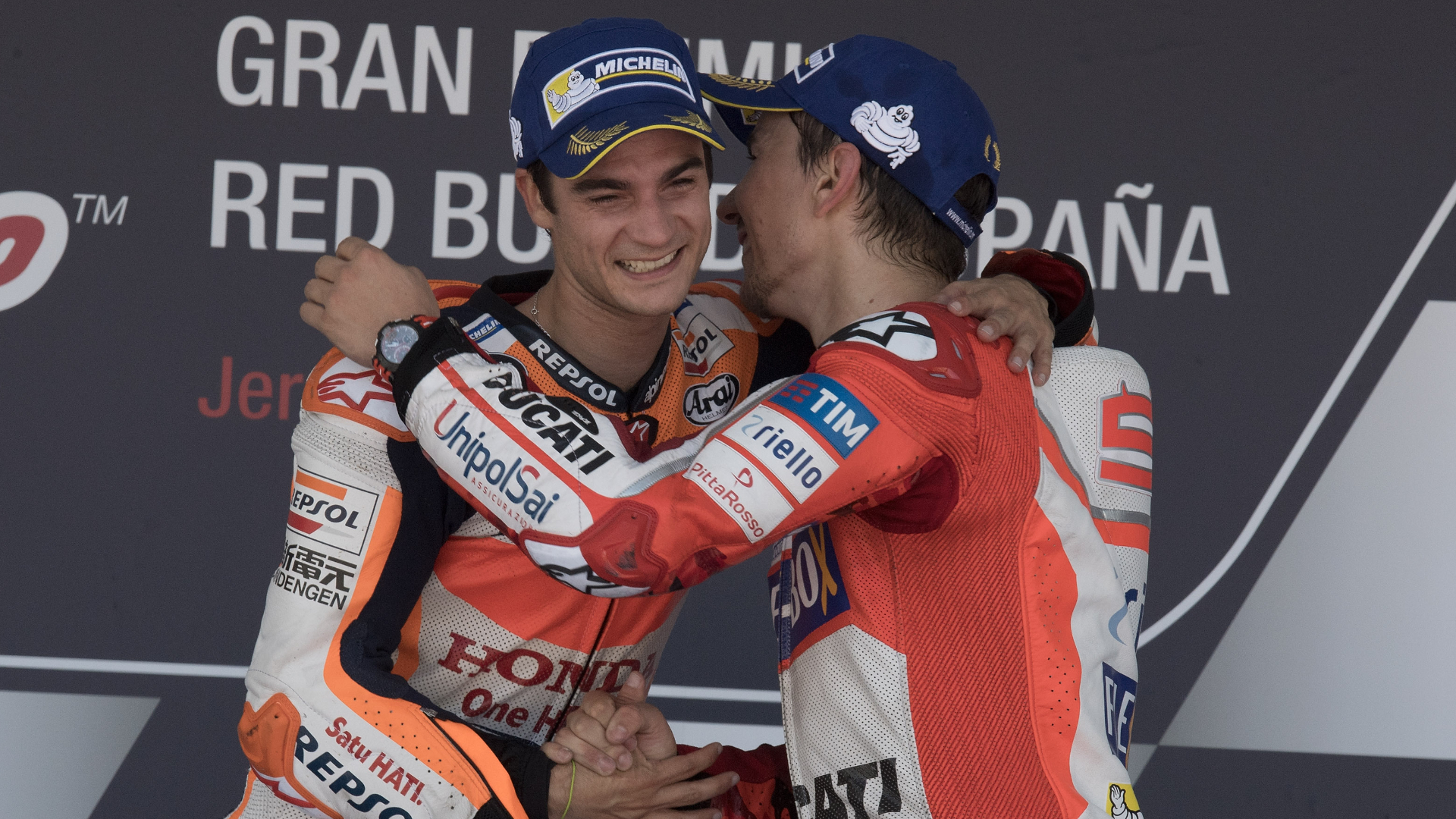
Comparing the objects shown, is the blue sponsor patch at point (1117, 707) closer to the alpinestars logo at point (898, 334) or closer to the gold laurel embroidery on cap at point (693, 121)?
the alpinestars logo at point (898, 334)

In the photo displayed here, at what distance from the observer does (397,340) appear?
1275 millimetres

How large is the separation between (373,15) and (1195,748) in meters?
2.40

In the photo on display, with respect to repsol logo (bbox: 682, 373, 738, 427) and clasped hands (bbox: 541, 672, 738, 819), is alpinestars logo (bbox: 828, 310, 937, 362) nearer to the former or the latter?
repsol logo (bbox: 682, 373, 738, 427)

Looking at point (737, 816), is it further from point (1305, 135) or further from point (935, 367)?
point (1305, 135)

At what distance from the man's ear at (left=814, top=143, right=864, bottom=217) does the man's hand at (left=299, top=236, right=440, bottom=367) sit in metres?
0.48

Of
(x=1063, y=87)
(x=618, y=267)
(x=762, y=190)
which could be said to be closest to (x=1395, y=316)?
(x=1063, y=87)

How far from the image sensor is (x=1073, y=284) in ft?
5.24

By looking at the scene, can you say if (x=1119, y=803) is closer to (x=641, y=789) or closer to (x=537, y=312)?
(x=641, y=789)

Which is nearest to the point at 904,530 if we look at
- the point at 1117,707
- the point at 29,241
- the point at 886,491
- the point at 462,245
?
the point at 886,491

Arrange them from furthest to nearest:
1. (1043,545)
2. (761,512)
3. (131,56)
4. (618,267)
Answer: (131,56)
(618,267)
(1043,545)
(761,512)

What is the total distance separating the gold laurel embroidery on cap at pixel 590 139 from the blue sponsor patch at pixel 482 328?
22cm

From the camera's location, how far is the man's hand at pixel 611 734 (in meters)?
1.37

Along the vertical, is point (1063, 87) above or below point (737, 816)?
above

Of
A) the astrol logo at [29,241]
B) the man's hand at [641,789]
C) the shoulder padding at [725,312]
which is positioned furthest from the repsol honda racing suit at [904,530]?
the astrol logo at [29,241]
